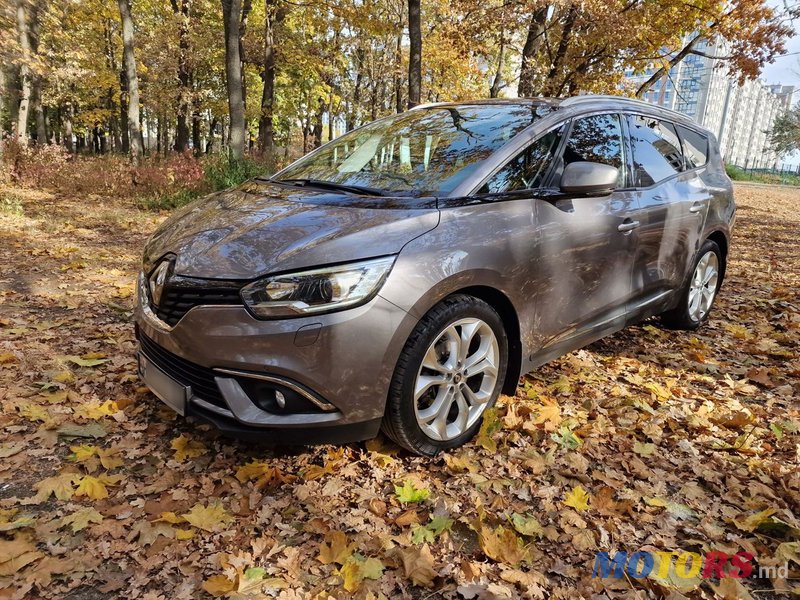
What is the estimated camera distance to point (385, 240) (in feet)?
7.50

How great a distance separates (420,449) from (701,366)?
2.62m

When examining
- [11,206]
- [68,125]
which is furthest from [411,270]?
[68,125]

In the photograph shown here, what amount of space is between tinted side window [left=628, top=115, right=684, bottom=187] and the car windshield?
2.70 feet

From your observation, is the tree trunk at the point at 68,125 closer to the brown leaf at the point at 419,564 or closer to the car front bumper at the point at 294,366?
the car front bumper at the point at 294,366

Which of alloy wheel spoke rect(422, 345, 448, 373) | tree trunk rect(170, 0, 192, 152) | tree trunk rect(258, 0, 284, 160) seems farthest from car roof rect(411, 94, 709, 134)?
tree trunk rect(170, 0, 192, 152)

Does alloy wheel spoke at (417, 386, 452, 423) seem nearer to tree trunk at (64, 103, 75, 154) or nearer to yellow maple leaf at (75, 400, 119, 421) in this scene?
yellow maple leaf at (75, 400, 119, 421)

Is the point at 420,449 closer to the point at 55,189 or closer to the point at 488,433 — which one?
the point at 488,433

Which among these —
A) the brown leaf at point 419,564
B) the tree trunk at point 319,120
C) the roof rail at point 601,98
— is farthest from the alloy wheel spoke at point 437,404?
the tree trunk at point 319,120

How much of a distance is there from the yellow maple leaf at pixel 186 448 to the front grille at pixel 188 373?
474mm

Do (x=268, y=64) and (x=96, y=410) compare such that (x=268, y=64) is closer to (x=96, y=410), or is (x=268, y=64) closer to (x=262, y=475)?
(x=96, y=410)

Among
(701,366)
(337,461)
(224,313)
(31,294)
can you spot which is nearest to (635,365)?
(701,366)

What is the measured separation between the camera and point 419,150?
125 inches

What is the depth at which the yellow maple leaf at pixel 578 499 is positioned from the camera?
7.93 ft

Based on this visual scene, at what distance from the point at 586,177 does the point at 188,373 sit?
7.47 feet
